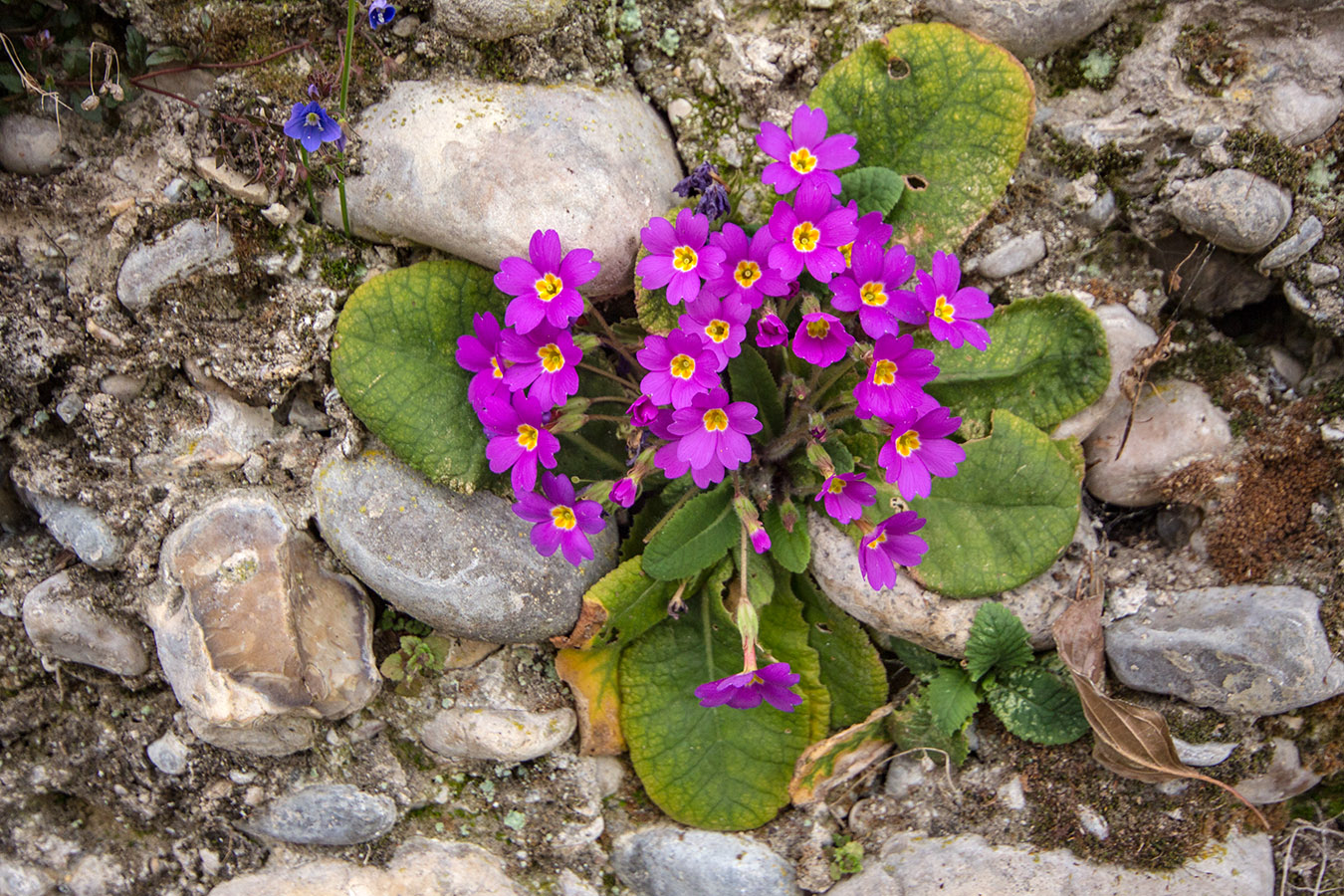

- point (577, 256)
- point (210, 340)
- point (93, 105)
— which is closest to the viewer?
point (577, 256)

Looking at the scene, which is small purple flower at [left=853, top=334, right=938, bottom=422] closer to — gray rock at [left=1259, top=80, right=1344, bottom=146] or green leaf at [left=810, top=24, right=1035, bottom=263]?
green leaf at [left=810, top=24, right=1035, bottom=263]

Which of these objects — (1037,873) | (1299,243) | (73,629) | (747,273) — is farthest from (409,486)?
(1299,243)

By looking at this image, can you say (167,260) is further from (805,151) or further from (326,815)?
(805,151)

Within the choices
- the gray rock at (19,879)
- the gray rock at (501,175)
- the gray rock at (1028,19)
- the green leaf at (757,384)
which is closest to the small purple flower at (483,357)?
the gray rock at (501,175)

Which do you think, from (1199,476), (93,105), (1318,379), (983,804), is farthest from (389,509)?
(1318,379)

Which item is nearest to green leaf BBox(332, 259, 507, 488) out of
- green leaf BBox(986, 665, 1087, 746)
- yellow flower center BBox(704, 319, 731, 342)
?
yellow flower center BBox(704, 319, 731, 342)

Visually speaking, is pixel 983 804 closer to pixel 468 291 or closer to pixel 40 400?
pixel 468 291
